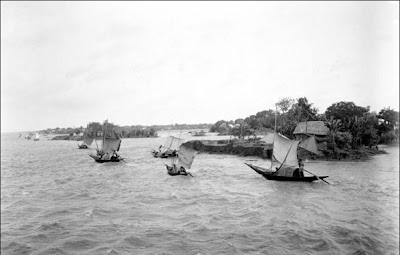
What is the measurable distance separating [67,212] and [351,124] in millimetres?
41909

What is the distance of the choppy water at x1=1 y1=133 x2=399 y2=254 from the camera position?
13.9 m

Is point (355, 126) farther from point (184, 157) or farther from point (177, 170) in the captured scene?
point (177, 170)

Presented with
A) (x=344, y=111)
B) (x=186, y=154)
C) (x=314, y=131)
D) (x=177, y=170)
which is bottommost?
(x=177, y=170)

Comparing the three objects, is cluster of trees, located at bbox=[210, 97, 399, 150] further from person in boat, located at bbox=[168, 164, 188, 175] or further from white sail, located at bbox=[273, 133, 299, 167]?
person in boat, located at bbox=[168, 164, 188, 175]

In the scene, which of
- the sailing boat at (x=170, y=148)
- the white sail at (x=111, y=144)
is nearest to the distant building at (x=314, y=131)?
the sailing boat at (x=170, y=148)

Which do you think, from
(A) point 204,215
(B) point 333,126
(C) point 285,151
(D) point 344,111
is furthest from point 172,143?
(A) point 204,215

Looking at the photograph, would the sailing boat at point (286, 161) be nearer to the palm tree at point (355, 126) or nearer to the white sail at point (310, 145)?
the white sail at point (310, 145)

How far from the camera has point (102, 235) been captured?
15430 millimetres

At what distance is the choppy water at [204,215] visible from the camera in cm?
1389

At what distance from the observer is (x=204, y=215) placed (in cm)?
1855

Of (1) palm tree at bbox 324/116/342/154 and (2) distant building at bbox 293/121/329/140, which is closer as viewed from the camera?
(1) palm tree at bbox 324/116/342/154

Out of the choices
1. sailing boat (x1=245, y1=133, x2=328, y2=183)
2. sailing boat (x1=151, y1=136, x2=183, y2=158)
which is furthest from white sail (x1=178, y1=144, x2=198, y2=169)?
sailing boat (x1=151, y1=136, x2=183, y2=158)

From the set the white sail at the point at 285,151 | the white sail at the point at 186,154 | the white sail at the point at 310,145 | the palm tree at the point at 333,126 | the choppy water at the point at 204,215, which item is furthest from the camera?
the palm tree at the point at 333,126

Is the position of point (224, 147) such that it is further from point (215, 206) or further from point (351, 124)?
point (215, 206)
